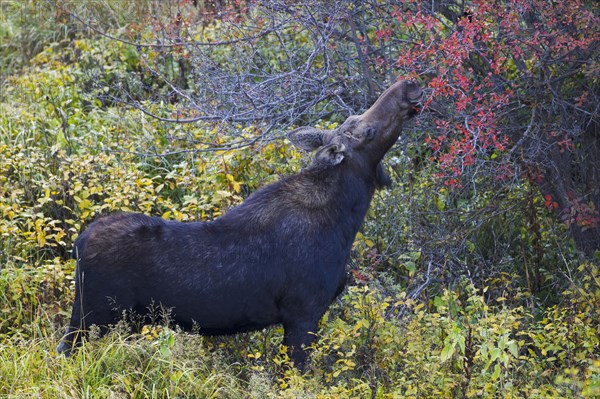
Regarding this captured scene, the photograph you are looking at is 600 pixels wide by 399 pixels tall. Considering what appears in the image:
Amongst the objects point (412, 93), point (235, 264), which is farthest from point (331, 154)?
point (235, 264)

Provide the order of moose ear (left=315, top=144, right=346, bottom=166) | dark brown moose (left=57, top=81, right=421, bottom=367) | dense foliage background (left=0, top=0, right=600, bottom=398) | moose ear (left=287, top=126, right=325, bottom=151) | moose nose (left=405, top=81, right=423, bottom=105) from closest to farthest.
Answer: dense foliage background (left=0, top=0, right=600, bottom=398), dark brown moose (left=57, top=81, right=421, bottom=367), moose ear (left=315, top=144, right=346, bottom=166), moose nose (left=405, top=81, right=423, bottom=105), moose ear (left=287, top=126, right=325, bottom=151)

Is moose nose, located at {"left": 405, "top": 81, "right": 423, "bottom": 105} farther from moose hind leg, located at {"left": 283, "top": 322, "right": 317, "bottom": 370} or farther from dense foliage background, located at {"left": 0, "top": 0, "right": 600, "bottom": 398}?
moose hind leg, located at {"left": 283, "top": 322, "right": 317, "bottom": 370}

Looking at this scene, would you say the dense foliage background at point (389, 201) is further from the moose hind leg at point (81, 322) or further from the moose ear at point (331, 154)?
the moose ear at point (331, 154)

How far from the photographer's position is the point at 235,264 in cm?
614

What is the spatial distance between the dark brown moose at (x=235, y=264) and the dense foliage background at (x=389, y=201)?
22 centimetres

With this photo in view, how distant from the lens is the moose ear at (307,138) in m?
6.75

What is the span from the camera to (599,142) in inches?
299

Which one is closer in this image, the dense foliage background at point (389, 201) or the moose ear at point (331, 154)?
the dense foliage background at point (389, 201)

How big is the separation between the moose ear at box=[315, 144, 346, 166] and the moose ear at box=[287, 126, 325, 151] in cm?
25

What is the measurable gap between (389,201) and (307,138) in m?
1.33

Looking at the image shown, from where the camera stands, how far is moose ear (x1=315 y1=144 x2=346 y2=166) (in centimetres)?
648

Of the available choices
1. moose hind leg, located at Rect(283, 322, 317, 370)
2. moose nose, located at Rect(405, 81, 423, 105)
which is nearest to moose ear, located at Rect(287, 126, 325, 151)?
moose nose, located at Rect(405, 81, 423, 105)

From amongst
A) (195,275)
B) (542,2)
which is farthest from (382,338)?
(542,2)

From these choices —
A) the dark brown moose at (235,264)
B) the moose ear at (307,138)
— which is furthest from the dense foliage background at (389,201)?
the moose ear at (307,138)
